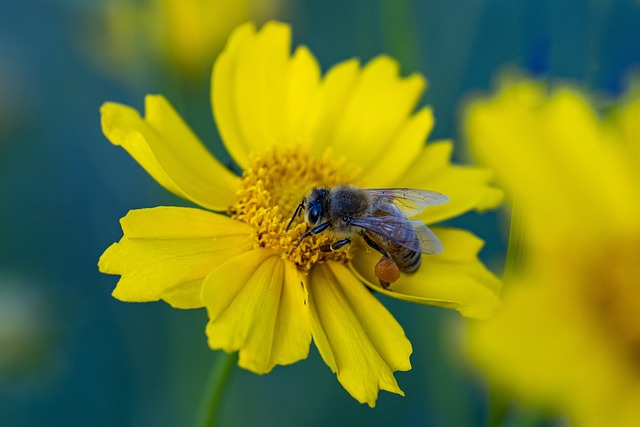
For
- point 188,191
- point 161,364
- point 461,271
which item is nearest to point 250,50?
point 188,191

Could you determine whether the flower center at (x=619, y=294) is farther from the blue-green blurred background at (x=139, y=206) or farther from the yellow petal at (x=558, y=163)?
the blue-green blurred background at (x=139, y=206)

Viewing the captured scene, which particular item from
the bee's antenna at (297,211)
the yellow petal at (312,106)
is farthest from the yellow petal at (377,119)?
the bee's antenna at (297,211)

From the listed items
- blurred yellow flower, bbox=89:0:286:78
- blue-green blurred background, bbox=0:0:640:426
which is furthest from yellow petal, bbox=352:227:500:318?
blurred yellow flower, bbox=89:0:286:78

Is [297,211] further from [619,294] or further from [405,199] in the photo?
[619,294]

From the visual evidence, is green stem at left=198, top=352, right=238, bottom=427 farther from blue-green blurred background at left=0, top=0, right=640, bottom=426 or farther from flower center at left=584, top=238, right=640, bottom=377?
blue-green blurred background at left=0, top=0, right=640, bottom=426

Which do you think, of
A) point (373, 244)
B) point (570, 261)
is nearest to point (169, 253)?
point (373, 244)

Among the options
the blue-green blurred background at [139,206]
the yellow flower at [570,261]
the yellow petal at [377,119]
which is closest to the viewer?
the yellow flower at [570,261]

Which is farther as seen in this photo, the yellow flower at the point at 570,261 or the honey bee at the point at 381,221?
the honey bee at the point at 381,221
